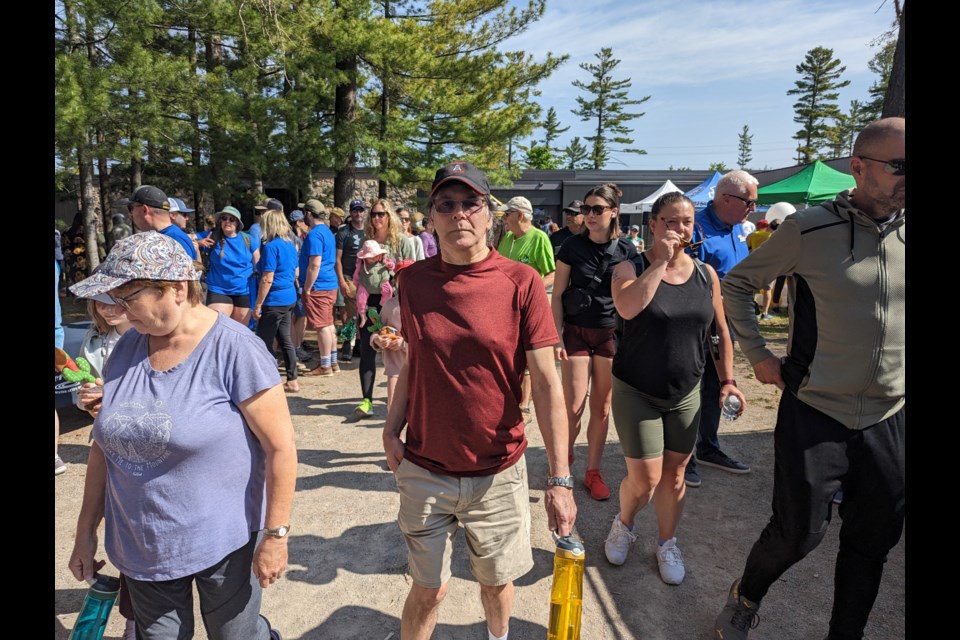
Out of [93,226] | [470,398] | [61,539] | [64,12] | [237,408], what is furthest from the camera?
[93,226]

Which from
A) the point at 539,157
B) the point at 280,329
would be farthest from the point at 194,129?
the point at 539,157

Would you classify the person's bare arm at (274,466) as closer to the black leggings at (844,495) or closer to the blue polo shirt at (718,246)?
the black leggings at (844,495)

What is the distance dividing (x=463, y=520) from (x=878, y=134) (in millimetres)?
2048

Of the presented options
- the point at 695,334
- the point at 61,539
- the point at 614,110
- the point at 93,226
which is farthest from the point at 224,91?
the point at 614,110

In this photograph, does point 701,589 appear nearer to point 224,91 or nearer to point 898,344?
point 898,344

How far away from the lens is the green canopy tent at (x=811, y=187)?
12.6 meters

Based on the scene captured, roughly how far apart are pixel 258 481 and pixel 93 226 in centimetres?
1098

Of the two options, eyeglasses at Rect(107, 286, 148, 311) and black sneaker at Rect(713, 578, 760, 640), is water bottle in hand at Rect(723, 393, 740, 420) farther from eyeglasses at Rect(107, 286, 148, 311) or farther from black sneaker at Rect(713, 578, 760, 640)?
eyeglasses at Rect(107, 286, 148, 311)

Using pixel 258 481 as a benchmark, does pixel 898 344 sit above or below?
above

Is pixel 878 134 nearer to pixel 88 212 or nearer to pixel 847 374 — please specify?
pixel 847 374

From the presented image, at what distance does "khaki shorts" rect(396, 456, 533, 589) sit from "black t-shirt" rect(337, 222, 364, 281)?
5.66 meters

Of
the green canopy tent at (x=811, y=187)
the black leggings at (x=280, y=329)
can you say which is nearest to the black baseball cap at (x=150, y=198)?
the black leggings at (x=280, y=329)

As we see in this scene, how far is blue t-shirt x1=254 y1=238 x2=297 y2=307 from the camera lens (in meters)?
6.16

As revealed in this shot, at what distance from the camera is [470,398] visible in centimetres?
202
